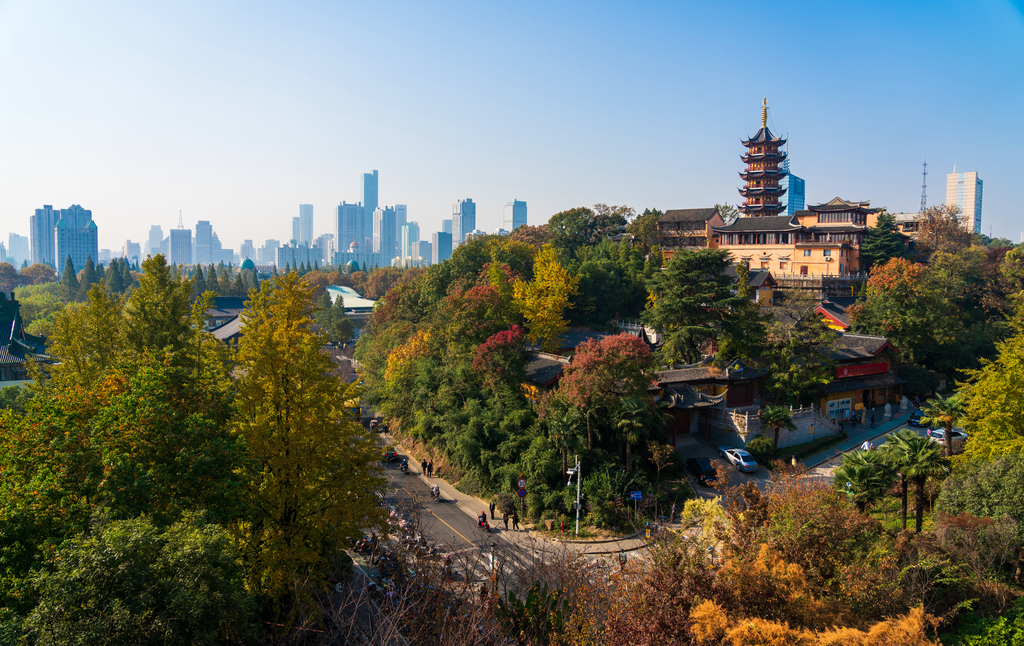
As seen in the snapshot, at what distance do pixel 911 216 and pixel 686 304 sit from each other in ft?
165

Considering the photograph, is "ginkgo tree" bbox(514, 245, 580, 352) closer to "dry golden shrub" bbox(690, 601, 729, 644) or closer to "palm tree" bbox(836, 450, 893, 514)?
"palm tree" bbox(836, 450, 893, 514)

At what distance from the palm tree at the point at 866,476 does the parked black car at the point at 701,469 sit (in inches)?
294

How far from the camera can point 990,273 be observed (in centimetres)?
4556

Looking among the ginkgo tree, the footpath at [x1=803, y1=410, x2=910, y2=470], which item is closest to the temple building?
the footpath at [x1=803, y1=410, x2=910, y2=470]

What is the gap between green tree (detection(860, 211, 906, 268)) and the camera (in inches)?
1949

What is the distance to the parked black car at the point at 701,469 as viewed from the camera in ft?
84.7

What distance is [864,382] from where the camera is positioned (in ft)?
112

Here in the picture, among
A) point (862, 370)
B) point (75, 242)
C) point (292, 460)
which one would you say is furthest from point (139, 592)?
point (75, 242)

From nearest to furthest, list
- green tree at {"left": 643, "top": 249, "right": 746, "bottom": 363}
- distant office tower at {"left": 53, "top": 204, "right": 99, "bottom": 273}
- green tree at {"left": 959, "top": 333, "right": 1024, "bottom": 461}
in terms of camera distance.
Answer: green tree at {"left": 959, "top": 333, "right": 1024, "bottom": 461} < green tree at {"left": 643, "top": 249, "right": 746, "bottom": 363} < distant office tower at {"left": 53, "top": 204, "right": 99, "bottom": 273}

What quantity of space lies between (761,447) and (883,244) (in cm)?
3173

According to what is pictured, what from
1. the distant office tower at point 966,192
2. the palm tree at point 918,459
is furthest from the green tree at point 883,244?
the distant office tower at point 966,192

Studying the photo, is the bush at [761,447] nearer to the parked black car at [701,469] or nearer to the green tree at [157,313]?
the parked black car at [701,469]

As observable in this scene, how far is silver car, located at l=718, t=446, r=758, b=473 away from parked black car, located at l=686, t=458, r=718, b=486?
1.12 meters

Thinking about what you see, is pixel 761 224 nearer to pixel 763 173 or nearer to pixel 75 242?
pixel 763 173
